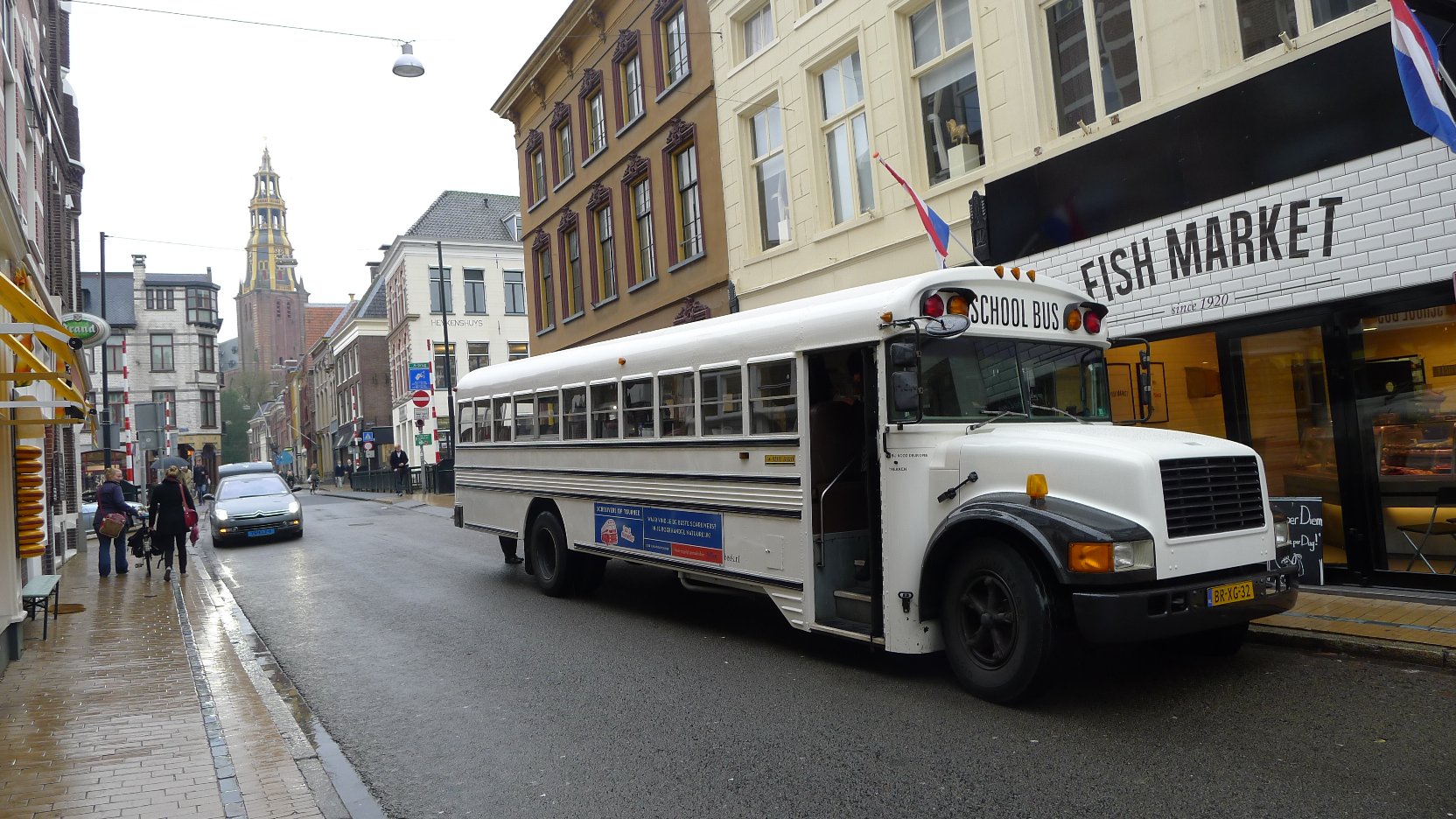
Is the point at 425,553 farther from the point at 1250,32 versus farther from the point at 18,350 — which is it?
the point at 1250,32

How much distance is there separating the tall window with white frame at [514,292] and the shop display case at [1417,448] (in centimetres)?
4442

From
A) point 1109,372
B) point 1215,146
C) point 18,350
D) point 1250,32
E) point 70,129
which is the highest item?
point 70,129

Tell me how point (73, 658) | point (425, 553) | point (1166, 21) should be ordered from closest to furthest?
point (73, 658) → point (1166, 21) → point (425, 553)

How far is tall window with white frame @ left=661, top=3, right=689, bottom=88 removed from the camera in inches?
768

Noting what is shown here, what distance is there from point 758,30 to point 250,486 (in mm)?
13961

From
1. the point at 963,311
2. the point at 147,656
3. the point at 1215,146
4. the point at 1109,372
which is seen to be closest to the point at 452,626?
the point at 147,656

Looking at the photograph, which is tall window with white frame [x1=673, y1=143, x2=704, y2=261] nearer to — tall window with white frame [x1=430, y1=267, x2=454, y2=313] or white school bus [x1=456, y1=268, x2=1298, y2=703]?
white school bus [x1=456, y1=268, x2=1298, y2=703]

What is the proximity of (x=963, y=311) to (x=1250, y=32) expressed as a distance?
17.9 feet

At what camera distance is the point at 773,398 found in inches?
292

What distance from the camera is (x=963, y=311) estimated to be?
6.54m

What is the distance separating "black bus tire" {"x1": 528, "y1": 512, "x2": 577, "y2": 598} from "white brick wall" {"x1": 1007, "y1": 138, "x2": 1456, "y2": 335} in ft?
21.0

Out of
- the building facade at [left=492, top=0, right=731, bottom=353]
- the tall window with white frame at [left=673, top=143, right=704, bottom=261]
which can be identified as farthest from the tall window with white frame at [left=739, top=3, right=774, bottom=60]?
the tall window with white frame at [left=673, top=143, right=704, bottom=261]

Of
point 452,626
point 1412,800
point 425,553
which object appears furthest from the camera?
point 425,553

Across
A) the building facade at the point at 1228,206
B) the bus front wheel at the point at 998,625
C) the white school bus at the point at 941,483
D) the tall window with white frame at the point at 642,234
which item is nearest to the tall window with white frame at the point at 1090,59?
the building facade at the point at 1228,206
